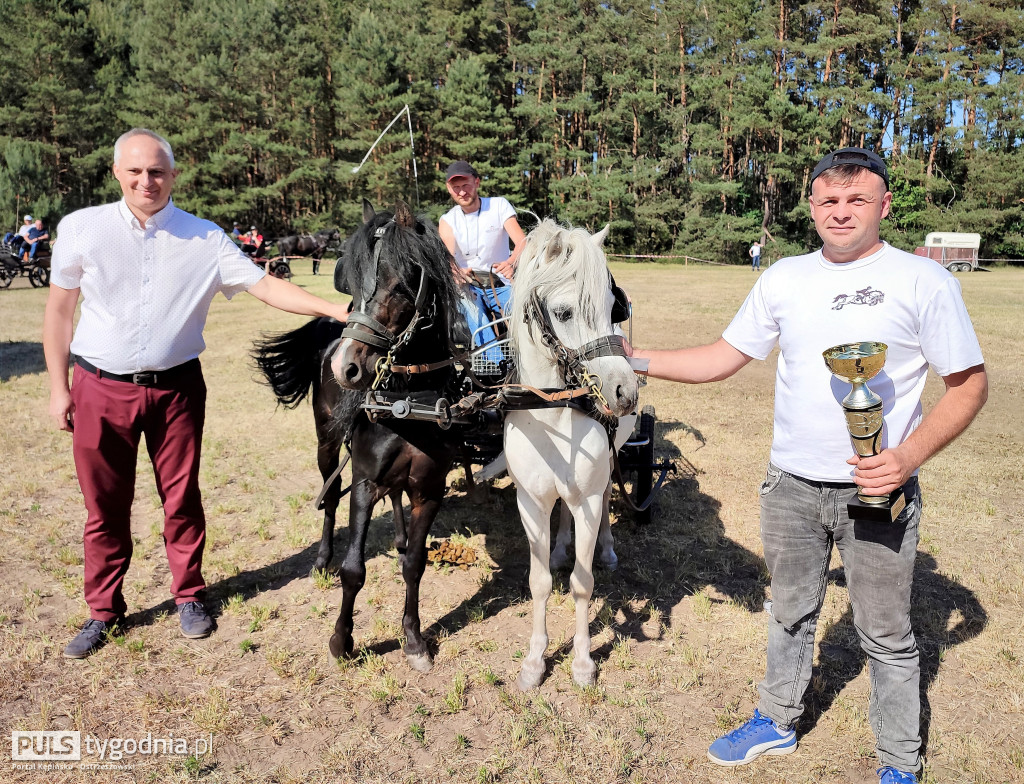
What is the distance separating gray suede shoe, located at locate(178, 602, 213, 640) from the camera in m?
3.74

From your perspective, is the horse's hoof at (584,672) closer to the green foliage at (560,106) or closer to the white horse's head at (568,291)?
the white horse's head at (568,291)

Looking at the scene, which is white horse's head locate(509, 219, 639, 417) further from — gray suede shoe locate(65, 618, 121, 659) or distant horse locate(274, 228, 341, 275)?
distant horse locate(274, 228, 341, 275)

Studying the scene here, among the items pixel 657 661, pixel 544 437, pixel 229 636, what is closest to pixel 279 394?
pixel 229 636

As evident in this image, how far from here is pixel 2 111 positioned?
1342 inches

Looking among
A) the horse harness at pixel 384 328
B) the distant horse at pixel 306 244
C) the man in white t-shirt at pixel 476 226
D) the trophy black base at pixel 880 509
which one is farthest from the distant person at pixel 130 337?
the distant horse at pixel 306 244

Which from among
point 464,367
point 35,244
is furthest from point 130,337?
point 35,244

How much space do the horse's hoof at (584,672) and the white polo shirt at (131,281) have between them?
261 centimetres

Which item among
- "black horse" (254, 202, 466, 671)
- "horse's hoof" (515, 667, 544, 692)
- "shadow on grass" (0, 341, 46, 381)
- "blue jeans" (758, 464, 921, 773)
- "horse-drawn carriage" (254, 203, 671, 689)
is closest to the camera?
"blue jeans" (758, 464, 921, 773)

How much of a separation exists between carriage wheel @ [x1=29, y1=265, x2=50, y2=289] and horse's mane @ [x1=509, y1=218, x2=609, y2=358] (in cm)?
2391

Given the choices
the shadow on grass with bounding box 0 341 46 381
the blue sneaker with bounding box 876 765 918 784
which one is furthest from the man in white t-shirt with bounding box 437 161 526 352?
the shadow on grass with bounding box 0 341 46 381

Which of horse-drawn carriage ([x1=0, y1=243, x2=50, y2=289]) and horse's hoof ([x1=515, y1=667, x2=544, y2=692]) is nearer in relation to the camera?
horse's hoof ([x1=515, y1=667, x2=544, y2=692])

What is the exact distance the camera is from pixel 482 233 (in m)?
4.84

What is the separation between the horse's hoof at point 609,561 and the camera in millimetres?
4590

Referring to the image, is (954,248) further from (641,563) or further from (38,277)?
(38,277)
